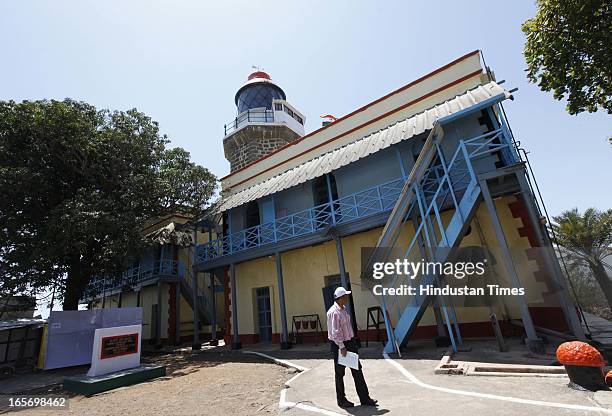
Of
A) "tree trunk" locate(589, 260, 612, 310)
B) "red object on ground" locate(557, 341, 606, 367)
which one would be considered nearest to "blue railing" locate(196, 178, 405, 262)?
"red object on ground" locate(557, 341, 606, 367)

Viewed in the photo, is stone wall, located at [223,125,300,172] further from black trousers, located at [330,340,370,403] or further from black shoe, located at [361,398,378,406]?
black shoe, located at [361,398,378,406]

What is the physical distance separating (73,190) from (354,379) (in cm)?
1501

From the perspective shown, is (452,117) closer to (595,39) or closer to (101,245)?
(595,39)

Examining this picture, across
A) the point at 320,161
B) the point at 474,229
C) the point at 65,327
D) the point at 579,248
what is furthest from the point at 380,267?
the point at 579,248

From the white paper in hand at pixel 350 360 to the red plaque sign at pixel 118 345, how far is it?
301 inches

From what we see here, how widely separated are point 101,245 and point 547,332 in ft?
53.9

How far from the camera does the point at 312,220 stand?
1074cm

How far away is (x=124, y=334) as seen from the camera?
9227 mm

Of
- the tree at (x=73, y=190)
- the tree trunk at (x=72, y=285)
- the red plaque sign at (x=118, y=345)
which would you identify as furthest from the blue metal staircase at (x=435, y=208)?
the tree trunk at (x=72, y=285)

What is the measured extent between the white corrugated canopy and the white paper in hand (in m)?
6.10

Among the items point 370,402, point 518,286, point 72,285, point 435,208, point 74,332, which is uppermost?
point 72,285

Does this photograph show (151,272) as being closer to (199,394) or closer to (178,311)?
(178,311)

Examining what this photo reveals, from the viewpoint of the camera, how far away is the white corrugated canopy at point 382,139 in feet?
27.8

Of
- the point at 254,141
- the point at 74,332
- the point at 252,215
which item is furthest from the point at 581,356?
the point at 254,141
